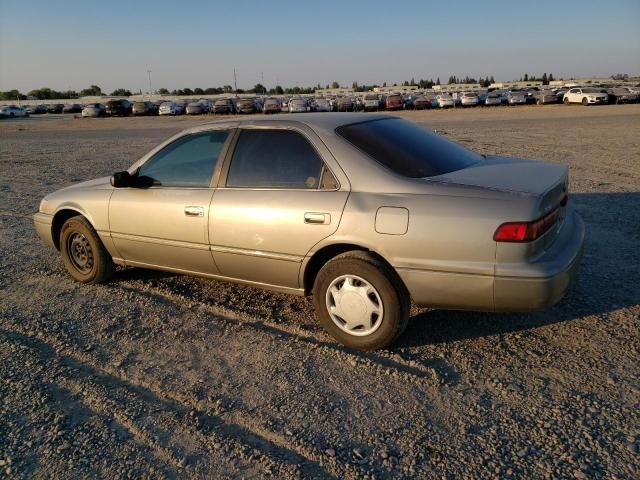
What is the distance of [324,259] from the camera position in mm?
3609

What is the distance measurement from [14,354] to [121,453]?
160cm

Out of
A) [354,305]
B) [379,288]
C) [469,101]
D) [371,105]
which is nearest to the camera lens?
[379,288]

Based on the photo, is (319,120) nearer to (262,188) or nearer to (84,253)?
(262,188)

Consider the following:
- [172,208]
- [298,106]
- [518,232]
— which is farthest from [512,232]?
[298,106]

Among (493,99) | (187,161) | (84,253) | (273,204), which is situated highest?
(187,161)

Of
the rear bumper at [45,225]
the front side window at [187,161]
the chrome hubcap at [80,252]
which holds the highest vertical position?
the front side window at [187,161]

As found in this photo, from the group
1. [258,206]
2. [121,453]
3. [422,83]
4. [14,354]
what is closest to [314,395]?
[121,453]

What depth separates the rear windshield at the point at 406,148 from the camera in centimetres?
345

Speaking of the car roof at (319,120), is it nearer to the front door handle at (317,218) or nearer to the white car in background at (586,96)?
the front door handle at (317,218)

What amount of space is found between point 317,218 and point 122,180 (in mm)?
1994

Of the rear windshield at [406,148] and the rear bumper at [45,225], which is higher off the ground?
the rear windshield at [406,148]

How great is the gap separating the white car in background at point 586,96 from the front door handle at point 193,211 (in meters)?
41.2

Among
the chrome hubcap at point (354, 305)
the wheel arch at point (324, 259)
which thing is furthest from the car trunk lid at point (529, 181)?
the chrome hubcap at point (354, 305)

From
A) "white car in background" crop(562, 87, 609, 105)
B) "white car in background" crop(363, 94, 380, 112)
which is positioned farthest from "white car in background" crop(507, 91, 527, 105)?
"white car in background" crop(363, 94, 380, 112)
